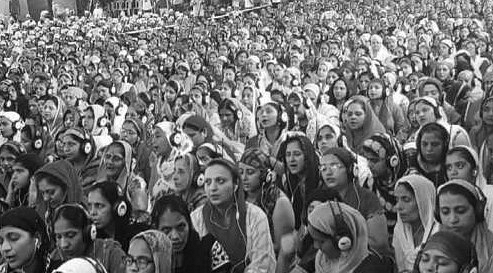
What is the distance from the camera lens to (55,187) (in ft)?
17.1

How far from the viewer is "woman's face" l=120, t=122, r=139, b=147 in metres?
7.52

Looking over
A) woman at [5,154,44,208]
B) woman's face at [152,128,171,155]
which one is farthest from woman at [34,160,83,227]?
woman's face at [152,128,171,155]

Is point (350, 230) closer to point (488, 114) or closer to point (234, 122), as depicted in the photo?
point (488, 114)

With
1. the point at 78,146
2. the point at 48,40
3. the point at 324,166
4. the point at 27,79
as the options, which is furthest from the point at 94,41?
the point at 324,166

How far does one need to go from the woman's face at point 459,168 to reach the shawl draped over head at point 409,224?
524mm

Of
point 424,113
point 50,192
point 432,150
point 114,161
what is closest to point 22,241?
point 50,192

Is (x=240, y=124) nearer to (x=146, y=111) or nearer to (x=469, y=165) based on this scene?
(x=146, y=111)

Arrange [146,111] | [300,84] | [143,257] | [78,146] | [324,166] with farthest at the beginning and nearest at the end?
[300,84] < [146,111] < [78,146] < [324,166] < [143,257]

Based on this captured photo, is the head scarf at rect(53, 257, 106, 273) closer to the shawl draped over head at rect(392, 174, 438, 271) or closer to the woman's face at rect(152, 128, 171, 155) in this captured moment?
the shawl draped over head at rect(392, 174, 438, 271)

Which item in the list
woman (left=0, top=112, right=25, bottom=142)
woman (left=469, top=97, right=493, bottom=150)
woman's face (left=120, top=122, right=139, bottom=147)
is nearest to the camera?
woman (left=469, top=97, right=493, bottom=150)

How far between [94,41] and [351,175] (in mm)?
13771

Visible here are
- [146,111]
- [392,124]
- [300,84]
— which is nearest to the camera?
[392,124]

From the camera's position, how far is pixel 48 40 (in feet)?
61.0

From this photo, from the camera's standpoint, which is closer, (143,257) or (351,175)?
(143,257)
